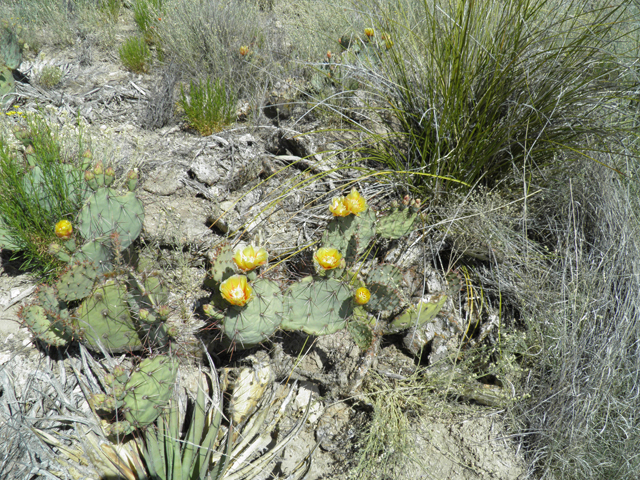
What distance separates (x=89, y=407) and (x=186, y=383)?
1.29ft

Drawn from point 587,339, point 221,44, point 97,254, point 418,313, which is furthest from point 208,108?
point 587,339

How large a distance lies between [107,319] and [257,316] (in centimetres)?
66

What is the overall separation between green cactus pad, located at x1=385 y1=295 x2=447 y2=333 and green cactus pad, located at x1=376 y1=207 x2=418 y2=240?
1.22 ft

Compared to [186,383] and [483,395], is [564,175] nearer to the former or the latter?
[483,395]

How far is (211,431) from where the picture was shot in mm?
1571

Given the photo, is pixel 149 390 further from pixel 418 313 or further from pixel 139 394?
pixel 418 313

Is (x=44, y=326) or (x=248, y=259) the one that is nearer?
(x=248, y=259)

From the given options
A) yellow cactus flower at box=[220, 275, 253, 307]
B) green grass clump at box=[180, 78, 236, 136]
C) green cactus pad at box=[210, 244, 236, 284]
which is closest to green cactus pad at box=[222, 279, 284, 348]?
yellow cactus flower at box=[220, 275, 253, 307]

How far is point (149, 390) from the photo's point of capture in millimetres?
1557

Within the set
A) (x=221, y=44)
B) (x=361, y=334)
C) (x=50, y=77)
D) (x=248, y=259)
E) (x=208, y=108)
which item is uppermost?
(x=221, y=44)

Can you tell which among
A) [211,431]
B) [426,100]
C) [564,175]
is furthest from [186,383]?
[564,175]

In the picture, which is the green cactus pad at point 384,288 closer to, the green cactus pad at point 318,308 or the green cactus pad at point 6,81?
the green cactus pad at point 318,308

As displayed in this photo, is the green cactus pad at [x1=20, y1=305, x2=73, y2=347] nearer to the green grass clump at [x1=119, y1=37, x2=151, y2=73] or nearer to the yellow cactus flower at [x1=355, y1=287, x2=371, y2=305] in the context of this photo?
the yellow cactus flower at [x1=355, y1=287, x2=371, y2=305]

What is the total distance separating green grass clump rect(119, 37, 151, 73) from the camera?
368 cm
